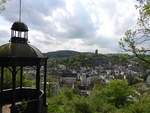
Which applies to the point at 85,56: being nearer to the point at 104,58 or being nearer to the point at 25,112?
the point at 104,58

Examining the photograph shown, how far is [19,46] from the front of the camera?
7.05 metres

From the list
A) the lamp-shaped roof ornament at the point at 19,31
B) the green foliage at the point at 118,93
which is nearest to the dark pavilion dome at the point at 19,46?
the lamp-shaped roof ornament at the point at 19,31

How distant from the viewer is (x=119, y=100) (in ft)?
73.8

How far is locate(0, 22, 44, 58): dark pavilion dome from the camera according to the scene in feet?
22.3

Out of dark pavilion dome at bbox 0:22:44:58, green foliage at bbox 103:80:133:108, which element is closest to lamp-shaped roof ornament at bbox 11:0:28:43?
dark pavilion dome at bbox 0:22:44:58

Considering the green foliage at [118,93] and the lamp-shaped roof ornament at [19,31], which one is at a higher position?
the lamp-shaped roof ornament at [19,31]

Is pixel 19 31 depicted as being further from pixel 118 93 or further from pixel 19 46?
pixel 118 93

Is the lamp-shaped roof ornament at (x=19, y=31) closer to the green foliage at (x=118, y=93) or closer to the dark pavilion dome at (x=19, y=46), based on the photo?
the dark pavilion dome at (x=19, y=46)

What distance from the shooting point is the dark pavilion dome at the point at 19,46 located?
6.80 meters

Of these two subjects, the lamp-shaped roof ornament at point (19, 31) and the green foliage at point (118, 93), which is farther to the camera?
the green foliage at point (118, 93)

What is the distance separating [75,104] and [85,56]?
12575 centimetres

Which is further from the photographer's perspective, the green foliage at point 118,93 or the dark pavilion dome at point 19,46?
the green foliage at point 118,93

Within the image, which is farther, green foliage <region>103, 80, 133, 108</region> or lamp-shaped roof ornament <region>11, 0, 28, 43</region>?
green foliage <region>103, 80, 133, 108</region>

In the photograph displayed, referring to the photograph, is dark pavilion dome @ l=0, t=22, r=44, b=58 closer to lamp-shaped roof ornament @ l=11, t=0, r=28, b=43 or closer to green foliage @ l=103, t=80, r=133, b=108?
lamp-shaped roof ornament @ l=11, t=0, r=28, b=43
